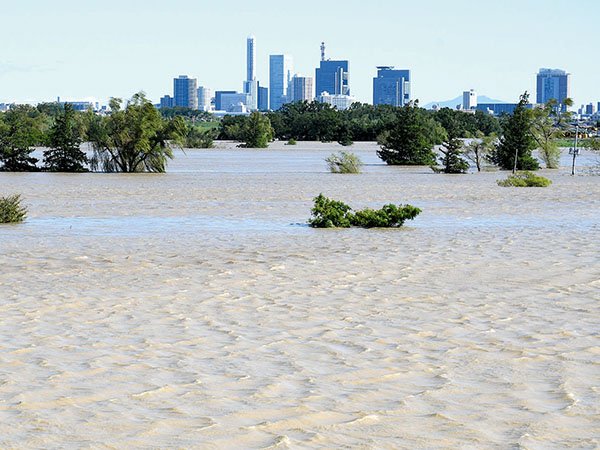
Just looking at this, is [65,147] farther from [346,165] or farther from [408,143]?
[408,143]

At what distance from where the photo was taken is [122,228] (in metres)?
20.7

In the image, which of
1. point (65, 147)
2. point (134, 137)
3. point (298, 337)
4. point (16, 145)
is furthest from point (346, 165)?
point (298, 337)

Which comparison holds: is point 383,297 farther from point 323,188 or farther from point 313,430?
point 323,188

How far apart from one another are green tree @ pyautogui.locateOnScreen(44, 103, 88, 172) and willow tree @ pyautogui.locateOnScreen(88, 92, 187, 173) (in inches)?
39.1

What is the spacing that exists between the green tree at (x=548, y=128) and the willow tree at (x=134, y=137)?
84.1 feet

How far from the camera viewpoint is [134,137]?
48.8 m

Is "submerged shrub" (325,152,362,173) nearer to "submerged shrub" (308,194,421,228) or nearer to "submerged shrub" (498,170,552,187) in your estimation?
"submerged shrub" (498,170,552,187)

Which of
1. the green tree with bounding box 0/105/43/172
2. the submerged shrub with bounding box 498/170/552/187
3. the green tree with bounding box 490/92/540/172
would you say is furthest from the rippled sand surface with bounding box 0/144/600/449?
the green tree with bounding box 490/92/540/172

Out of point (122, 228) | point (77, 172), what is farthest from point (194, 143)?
point (122, 228)

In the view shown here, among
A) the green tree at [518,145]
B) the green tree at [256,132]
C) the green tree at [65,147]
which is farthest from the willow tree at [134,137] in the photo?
the green tree at [256,132]

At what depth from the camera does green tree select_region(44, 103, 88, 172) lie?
48719mm

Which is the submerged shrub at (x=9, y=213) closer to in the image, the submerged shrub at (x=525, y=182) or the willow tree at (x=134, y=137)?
the submerged shrub at (x=525, y=182)

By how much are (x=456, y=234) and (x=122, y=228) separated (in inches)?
291

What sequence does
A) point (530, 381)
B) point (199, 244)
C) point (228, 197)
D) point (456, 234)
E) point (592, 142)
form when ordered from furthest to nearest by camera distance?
1. point (592, 142)
2. point (228, 197)
3. point (456, 234)
4. point (199, 244)
5. point (530, 381)
